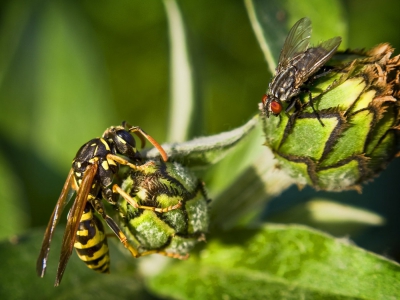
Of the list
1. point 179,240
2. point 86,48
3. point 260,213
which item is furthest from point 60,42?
point 179,240

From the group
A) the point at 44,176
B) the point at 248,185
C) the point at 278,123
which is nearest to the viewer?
the point at 278,123

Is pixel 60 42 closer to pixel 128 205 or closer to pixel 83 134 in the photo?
pixel 83 134

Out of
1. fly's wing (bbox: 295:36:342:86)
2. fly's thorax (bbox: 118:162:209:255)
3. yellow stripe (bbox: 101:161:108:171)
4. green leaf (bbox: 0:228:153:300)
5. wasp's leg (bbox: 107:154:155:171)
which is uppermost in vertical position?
fly's wing (bbox: 295:36:342:86)

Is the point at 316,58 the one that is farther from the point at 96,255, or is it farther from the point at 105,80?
the point at 105,80

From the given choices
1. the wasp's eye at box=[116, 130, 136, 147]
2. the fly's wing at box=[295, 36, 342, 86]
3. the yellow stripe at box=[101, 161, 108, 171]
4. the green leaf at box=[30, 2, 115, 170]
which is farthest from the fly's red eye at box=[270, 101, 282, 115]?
the green leaf at box=[30, 2, 115, 170]

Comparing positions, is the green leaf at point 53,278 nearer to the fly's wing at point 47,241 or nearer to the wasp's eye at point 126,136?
the fly's wing at point 47,241

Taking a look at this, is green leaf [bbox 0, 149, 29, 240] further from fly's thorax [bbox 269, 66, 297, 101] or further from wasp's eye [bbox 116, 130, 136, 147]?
fly's thorax [bbox 269, 66, 297, 101]

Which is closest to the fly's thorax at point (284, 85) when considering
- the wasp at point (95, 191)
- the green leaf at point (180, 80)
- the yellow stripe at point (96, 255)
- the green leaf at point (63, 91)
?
the wasp at point (95, 191)
